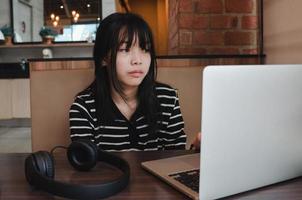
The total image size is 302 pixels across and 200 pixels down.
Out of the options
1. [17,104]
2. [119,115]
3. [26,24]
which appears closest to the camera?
[119,115]

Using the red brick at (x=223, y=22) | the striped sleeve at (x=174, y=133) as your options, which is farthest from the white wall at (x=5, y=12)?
the striped sleeve at (x=174, y=133)

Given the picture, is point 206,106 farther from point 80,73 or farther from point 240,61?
point 240,61

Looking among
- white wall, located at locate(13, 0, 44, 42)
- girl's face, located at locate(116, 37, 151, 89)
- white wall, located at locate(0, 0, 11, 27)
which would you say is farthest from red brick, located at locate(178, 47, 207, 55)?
white wall, located at locate(0, 0, 11, 27)

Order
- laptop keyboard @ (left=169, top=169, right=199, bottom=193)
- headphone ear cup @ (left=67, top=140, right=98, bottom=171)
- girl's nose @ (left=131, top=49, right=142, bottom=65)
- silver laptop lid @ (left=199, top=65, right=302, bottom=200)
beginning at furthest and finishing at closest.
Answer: girl's nose @ (left=131, top=49, right=142, bottom=65) < headphone ear cup @ (left=67, top=140, right=98, bottom=171) < laptop keyboard @ (left=169, top=169, right=199, bottom=193) < silver laptop lid @ (left=199, top=65, right=302, bottom=200)

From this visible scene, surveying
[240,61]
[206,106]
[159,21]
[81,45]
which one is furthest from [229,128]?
[159,21]

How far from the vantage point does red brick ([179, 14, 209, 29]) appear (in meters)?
1.78

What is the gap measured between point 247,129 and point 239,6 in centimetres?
134

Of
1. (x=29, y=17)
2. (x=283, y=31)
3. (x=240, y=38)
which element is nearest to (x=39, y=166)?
(x=283, y=31)

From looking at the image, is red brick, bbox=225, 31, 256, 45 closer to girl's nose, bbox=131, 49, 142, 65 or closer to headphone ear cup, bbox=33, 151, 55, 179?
girl's nose, bbox=131, 49, 142, 65

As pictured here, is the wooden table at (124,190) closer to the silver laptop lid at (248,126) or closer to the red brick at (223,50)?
the silver laptop lid at (248,126)

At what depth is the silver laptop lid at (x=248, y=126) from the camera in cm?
51

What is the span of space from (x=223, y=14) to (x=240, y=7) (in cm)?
9

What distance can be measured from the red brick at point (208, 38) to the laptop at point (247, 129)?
119cm

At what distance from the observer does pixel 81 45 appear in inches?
178
